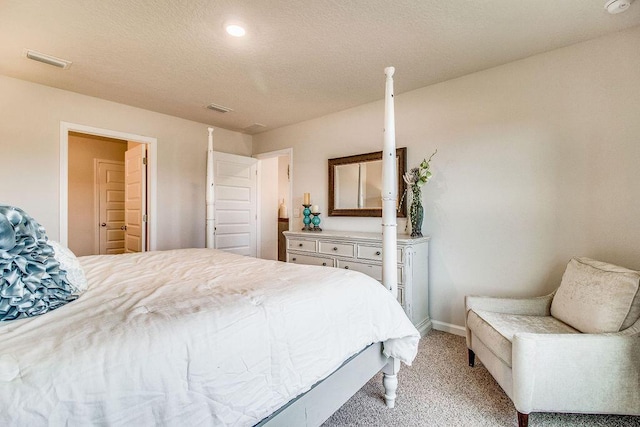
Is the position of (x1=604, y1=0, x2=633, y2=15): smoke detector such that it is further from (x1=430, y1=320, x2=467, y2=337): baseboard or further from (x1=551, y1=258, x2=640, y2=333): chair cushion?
(x1=430, y1=320, x2=467, y2=337): baseboard

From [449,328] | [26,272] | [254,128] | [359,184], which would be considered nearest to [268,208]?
[254,128]

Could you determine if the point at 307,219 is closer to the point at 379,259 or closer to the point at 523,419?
the point at 379,259

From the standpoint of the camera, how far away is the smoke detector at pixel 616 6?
1.81 metres

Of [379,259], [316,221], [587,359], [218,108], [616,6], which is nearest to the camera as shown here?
[587,359]

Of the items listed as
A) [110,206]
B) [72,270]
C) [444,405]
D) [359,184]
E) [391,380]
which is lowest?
[444,405]

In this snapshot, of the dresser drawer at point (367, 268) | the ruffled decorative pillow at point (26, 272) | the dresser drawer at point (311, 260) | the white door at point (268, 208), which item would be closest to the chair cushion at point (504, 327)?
the dresser drawer at point (367, 268)

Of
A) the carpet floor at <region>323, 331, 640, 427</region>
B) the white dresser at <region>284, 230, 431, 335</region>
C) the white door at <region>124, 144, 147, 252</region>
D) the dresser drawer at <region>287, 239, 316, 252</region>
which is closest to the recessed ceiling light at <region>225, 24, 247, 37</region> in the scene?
the white dresser at <region>284, 230, 431, 335</region>

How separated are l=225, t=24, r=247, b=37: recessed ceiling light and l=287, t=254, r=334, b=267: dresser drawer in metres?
2.24

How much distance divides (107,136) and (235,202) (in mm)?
1771

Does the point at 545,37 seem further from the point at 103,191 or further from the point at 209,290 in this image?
the point at 103,191

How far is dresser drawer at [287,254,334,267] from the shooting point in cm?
329

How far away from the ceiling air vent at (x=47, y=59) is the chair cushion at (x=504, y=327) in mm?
3910

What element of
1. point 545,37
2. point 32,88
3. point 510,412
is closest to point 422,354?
point 510,412

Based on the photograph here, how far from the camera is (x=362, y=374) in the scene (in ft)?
5.27
